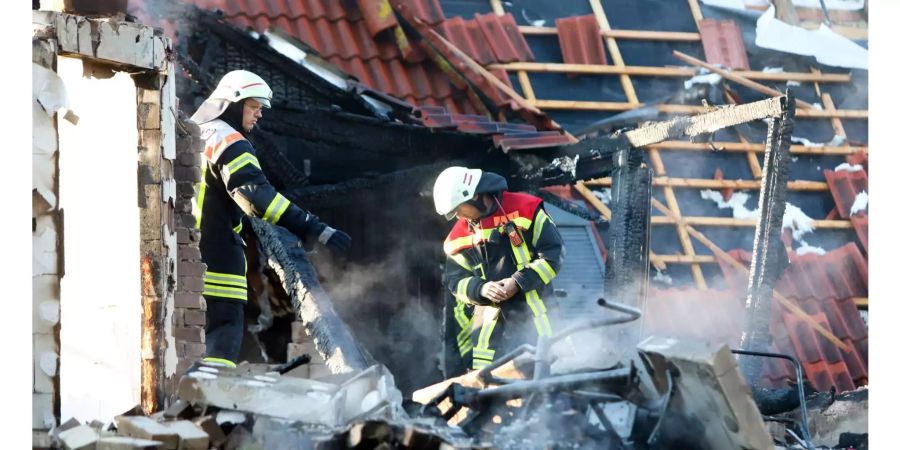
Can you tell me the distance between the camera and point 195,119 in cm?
679

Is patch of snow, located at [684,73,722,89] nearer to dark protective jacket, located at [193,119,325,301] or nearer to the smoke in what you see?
the smoke

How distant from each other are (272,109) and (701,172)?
3.41 m

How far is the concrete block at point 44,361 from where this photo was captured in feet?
17.5

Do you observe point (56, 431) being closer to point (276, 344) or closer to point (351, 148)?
point (276, 344)

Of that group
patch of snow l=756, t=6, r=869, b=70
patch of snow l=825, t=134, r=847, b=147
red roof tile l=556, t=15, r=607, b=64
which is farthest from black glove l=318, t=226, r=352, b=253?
patch of snow l=825, t=134, r=847, b=147

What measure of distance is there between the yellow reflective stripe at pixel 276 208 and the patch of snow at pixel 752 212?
4.10 meters

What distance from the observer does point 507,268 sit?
720 cm

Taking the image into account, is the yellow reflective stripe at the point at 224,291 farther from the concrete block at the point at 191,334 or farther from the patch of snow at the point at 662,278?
the patch of snow at the point at 662,278

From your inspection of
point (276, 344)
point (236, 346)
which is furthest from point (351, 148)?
point (236, 346)

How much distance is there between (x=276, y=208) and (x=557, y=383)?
1754 millimetres

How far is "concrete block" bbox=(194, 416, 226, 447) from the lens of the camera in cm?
538

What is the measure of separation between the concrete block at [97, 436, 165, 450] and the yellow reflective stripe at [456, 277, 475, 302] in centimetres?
241

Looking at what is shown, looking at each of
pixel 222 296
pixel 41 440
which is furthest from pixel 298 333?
pixel 41 440

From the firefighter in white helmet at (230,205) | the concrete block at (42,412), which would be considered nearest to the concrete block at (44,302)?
the concrete block at (42,412)
